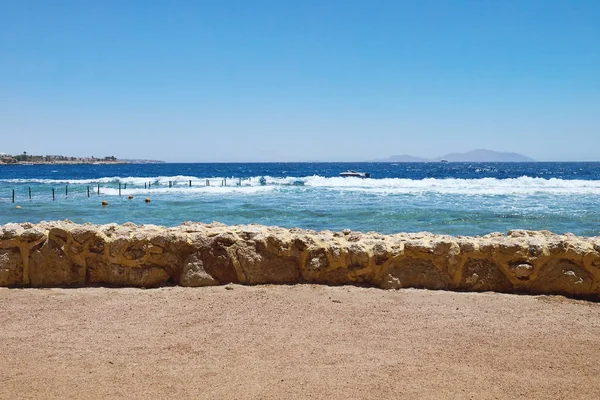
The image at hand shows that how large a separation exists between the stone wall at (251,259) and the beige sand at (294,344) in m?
0.30

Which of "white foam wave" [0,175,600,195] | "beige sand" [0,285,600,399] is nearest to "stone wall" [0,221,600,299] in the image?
"beige sand" [0,285,600,399]

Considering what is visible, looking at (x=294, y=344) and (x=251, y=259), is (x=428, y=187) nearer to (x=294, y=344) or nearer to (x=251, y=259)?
(x=251, y=259)

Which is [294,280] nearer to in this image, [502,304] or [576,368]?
[502,304]

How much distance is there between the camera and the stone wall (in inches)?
273

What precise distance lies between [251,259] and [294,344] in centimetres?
221

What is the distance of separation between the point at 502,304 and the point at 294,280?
2700 mm

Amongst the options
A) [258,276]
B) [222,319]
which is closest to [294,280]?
[258,276]

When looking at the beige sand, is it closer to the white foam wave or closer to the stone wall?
the stone wall

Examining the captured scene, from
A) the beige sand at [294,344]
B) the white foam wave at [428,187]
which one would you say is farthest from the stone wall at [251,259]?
the white foam wave at [428,187]

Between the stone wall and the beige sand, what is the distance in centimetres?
30

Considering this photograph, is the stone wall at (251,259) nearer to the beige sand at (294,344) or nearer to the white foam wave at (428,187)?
the beige sand at (294,344)

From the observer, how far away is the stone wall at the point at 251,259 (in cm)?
693

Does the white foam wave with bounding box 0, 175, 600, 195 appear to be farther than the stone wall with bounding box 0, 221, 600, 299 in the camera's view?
Yes

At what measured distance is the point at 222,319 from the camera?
5805mm
